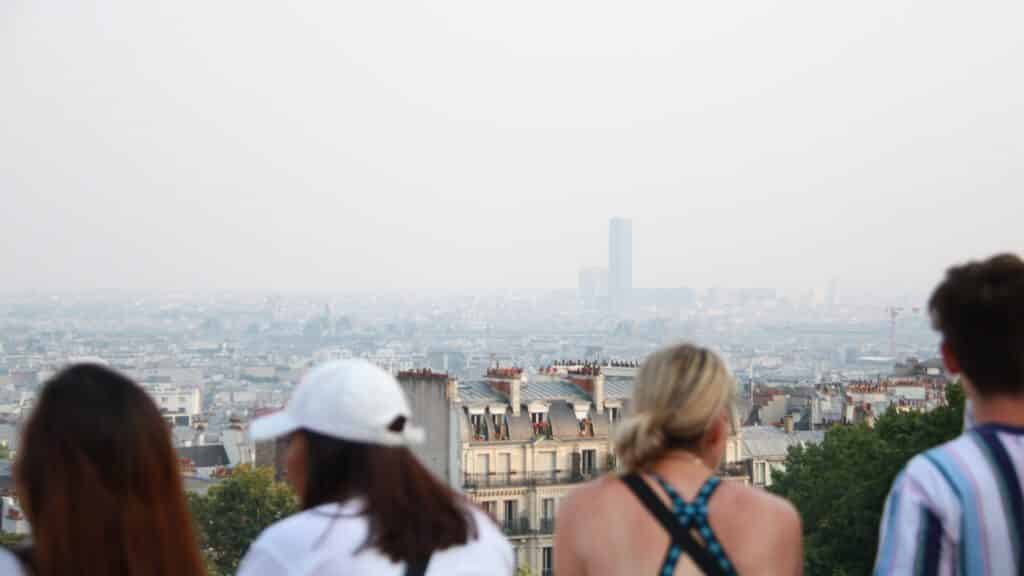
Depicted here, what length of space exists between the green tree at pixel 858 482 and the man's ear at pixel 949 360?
784 inches

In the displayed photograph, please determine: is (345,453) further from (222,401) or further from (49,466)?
(222,401)

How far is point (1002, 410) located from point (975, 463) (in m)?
0.20

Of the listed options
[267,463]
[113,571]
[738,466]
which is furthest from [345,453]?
[267,463]

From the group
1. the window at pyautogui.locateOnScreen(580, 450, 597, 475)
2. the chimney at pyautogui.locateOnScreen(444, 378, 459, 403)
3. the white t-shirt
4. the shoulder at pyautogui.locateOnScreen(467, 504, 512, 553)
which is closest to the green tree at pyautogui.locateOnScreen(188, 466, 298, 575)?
the chimney at pyautogui.locateOnScreen(444, 378, 459, 403)

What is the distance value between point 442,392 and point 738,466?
8.72 m

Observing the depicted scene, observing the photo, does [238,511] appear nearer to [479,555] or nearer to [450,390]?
[450,390]

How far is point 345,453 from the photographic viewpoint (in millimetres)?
4723

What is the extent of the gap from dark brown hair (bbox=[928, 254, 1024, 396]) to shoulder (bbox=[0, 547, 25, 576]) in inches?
97.9

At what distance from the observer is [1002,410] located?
4.74 m

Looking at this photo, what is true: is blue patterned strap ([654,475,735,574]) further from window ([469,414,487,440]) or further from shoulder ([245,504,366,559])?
window ([469,414,487,440])

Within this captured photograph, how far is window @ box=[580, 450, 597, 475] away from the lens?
41469 mm

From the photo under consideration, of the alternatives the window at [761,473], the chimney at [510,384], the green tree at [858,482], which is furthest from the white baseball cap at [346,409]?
the window at [761,473]

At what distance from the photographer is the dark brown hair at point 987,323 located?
4.71 m

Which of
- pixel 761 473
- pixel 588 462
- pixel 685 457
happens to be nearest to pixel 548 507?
pixel 588 462
